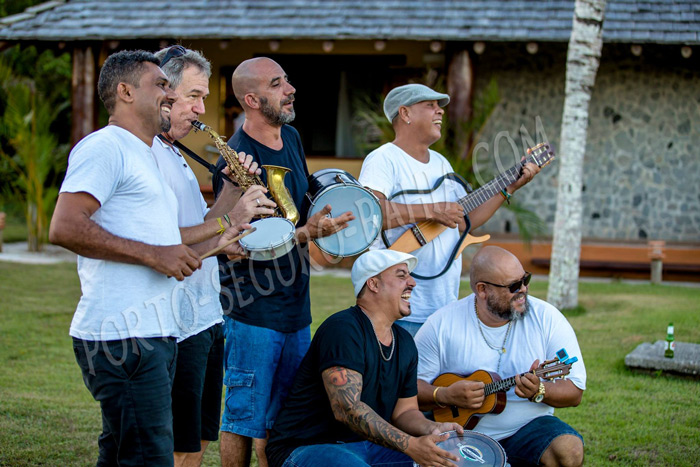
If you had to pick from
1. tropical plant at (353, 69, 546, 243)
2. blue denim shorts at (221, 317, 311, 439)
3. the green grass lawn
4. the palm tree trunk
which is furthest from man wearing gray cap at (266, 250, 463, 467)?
tropical plant at (353, 69, 546, 243)

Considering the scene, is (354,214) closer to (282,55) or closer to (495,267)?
(495,267)

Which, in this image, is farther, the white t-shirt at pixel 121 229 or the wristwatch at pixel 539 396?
the wristwatch at pixel 539 396

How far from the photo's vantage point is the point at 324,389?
3502 millimetres

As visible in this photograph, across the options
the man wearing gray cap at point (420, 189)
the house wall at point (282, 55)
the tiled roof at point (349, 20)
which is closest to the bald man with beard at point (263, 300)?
the man wearing gray cap at point (420, 189)

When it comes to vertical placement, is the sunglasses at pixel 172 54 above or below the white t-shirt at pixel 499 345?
above

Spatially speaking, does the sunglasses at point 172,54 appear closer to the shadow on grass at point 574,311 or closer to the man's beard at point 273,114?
the man's beard at point 273,114

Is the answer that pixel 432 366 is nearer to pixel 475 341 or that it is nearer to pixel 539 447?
pixel 475 341

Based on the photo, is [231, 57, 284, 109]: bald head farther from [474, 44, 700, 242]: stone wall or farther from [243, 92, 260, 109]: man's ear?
[474, 44, 700, 242]: stone wall

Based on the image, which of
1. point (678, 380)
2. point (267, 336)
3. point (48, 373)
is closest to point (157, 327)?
point (267, 336)

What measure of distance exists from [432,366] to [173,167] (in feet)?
5.42

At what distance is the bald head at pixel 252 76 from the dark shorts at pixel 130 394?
4.77 ft

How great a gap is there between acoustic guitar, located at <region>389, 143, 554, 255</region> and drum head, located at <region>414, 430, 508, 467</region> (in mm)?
1338

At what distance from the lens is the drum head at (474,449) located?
3295 millimetres

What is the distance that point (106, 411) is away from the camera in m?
2.84
